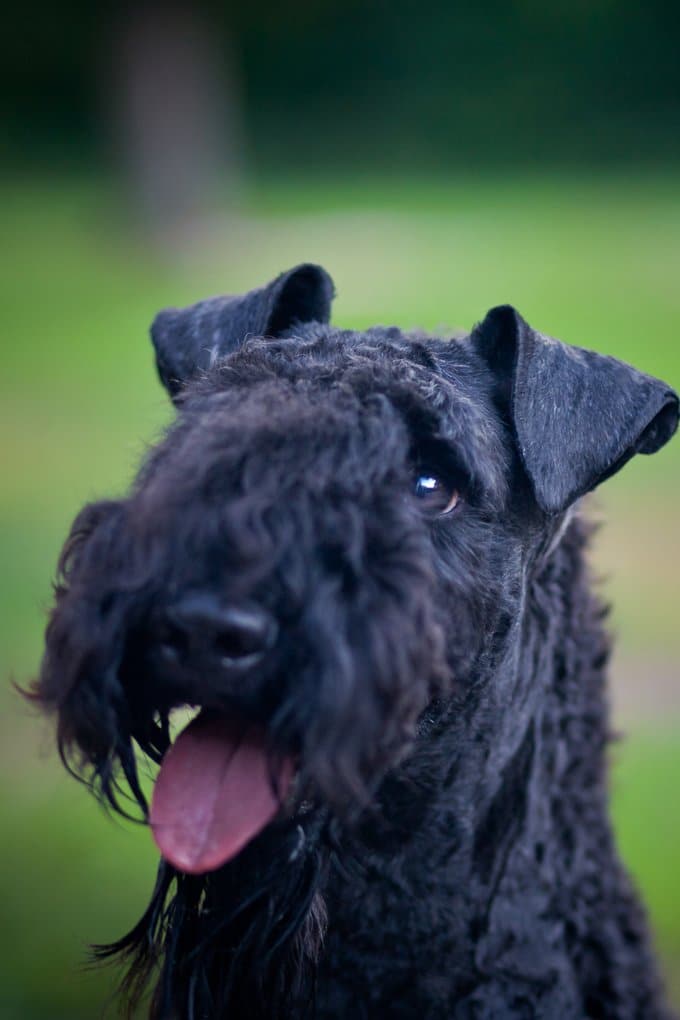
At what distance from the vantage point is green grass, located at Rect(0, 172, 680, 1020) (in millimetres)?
4324

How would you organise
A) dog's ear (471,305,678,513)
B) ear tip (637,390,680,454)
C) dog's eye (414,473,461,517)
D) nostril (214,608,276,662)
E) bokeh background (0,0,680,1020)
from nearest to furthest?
nostril (214,608,276,662), dog's eye (414,473,461,517), dog's ear (471,305,678,513), ear tip (637,390,680,454), bokeh background (0,0,680,1020)

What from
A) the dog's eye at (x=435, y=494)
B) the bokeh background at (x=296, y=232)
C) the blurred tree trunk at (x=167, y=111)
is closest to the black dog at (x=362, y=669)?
the dog's eye at (x=435, y=494)

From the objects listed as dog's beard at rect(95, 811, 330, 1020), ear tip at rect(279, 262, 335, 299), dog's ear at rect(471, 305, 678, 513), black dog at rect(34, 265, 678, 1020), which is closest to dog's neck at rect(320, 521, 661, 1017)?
black dog at rect(34, 265, 678, 1020)

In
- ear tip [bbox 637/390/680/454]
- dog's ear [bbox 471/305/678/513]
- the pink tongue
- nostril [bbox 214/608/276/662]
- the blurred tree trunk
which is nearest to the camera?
nostril [bbox 214/608/276/662]

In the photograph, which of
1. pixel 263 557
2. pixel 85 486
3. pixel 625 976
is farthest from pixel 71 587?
pixel 85 486

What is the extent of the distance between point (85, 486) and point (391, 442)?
22.1ft

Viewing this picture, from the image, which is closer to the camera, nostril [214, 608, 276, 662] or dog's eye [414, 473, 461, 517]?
nostril [214, 608, 276, 662]

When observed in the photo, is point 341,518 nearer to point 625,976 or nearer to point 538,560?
point 538,560

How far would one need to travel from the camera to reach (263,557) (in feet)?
5.58

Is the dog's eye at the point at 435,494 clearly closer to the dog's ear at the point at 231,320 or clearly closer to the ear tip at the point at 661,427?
the ear tip at the point at 661,427

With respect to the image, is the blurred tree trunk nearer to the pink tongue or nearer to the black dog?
the black dog

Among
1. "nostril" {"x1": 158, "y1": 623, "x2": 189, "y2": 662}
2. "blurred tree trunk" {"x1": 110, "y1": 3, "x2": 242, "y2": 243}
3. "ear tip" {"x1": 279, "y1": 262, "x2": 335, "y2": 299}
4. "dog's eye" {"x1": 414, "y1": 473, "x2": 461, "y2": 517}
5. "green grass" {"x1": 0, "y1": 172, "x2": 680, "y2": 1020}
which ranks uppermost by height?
"blurred tree trunk" {"x1": 110, "y1": 3, "x2": 242, "y2": 243}

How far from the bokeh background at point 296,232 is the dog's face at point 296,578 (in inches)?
16.1

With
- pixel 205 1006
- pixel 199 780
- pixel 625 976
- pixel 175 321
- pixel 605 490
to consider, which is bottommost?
pixel 605 490
